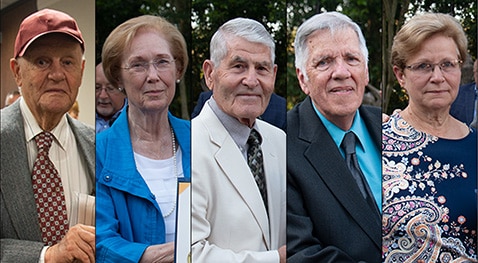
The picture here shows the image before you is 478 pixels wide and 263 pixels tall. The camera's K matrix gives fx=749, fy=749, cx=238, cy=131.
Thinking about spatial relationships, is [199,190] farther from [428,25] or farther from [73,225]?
[428,25]

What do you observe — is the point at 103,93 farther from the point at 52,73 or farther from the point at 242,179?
the point at 242,179

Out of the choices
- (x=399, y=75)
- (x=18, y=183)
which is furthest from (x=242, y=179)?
(x=18, y=183)

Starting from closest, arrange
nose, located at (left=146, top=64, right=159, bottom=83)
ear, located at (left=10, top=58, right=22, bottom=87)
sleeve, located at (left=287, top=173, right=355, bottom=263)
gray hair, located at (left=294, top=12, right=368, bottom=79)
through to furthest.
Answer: sleeve, located at (left=287, top=173, right=355, bottom=263)
gray hair, located at (left=294, top=12, right=368, bottom=79)
nose, located at (left=146, top=64, right=159, bottom=83)
ear, located at (left=10, top=58, right=22, bottom=87)

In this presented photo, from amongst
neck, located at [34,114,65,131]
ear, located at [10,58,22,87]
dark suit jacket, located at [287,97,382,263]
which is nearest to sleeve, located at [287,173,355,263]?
dark suit jacket, located at [287,97,382,263]

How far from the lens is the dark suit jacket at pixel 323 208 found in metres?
4.31

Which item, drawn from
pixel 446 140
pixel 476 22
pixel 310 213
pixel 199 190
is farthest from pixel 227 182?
pixel 476 22

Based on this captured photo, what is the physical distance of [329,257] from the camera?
168 inches

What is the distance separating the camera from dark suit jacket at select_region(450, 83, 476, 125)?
442cm

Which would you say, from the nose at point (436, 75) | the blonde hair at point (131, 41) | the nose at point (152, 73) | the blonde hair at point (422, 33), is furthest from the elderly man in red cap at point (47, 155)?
the nose at point (436, 75)

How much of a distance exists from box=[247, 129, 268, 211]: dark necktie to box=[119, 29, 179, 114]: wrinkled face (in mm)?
562

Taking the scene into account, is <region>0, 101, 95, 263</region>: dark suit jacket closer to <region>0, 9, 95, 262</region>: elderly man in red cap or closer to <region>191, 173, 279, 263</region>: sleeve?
<region>0, 9, 95, 262</region>: elderly man in red cap

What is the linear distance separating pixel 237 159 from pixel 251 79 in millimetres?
476

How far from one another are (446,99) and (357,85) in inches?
20.8

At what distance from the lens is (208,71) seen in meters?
4.49
